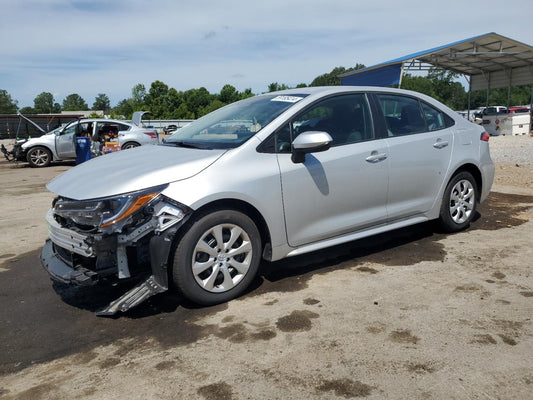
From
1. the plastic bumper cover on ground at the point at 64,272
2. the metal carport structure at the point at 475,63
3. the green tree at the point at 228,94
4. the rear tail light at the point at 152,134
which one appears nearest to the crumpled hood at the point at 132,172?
the plastic bumper cover on ground at the point at 64,272

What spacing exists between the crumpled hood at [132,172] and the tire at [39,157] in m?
12.4

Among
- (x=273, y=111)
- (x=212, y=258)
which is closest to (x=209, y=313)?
(x=212, y=258)

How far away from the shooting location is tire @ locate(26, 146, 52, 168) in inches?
583

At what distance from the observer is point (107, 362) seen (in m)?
2.78

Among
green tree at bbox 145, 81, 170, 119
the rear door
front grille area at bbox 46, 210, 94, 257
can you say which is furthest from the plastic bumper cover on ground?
green tree at bbox 145, 81, 170, 119

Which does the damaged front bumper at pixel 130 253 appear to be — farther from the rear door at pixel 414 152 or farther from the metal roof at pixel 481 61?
the metal roof at pixel 481 61

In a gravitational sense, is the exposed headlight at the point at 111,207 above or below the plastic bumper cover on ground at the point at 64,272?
above

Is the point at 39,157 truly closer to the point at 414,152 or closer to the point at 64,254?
the point at 64,254

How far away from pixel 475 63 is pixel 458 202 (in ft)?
70.2

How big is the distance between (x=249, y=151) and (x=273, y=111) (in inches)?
24.0

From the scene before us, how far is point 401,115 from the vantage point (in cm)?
466

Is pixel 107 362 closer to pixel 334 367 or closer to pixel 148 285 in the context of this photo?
pixel 148 285

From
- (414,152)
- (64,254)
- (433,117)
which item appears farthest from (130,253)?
(433,117)

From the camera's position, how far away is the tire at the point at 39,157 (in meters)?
14.8
